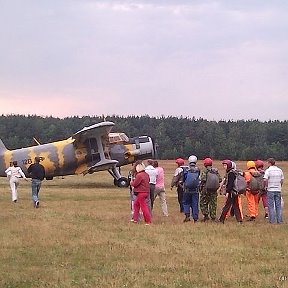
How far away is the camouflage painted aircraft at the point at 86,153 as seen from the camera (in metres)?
29.1

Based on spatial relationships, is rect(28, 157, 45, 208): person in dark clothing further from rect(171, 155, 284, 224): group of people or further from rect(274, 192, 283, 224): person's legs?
rect(274, 192, 283, 224): person's legs

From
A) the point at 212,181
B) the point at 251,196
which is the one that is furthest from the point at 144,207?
the point at 251,196

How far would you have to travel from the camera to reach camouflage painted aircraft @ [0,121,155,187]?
2914 cm

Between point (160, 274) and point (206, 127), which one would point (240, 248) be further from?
point (206, 127)

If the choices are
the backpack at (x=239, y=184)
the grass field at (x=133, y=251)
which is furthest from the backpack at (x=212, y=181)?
the grass field at (x=133, y=251)

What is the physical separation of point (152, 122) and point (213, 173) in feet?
376

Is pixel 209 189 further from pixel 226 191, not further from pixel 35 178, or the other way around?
pixel 35 178

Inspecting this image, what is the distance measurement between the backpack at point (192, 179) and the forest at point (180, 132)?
87.4 metres

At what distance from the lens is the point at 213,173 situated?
15.4m

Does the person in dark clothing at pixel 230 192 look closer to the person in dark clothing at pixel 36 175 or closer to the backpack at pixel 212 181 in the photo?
the backpack at pixel 212 181

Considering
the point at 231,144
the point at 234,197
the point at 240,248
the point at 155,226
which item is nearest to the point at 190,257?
the point at 240,248

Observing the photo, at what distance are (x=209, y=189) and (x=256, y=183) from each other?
1547mm

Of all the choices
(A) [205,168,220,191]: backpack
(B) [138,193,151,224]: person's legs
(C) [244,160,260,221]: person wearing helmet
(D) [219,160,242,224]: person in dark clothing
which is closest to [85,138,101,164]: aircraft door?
(C) [244,160,260,221]: person wearing helmet

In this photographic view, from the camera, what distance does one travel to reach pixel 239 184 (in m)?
15.3
